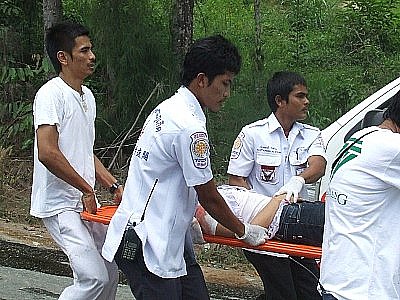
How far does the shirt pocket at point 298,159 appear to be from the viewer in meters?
4.19

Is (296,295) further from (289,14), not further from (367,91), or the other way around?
(289,14)

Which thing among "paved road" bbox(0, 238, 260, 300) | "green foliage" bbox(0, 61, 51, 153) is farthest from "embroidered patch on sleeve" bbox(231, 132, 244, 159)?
"green foliage" bbox(0, 61, 51, 153)

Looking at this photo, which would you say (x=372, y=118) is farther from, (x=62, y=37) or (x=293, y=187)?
(x=62, y=37)

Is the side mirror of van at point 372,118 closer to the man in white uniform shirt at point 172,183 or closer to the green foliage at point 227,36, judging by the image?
the man in white uniform shirt at point 172,183

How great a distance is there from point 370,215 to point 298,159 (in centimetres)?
157

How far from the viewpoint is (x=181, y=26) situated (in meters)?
8.41

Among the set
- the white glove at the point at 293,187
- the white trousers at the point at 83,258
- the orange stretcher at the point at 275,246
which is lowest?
the white trousers at the point at 83,258

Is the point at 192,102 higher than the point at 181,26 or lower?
lower

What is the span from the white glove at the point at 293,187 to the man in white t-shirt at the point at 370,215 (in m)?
1.21

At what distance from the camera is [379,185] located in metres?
2.62

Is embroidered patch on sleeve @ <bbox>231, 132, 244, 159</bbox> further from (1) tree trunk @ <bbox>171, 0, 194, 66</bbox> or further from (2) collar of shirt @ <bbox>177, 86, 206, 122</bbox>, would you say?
(1) tree trunk @ <bbox>171, 0, 194, 66</bbox>

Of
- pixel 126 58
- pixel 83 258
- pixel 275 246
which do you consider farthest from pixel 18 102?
pixel 275 246

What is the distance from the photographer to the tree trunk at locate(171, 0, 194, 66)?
837cm

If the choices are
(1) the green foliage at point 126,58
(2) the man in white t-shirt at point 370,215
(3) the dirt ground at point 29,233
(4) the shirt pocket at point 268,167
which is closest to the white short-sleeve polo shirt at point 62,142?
(4) the shirt pocket at point 268,167
